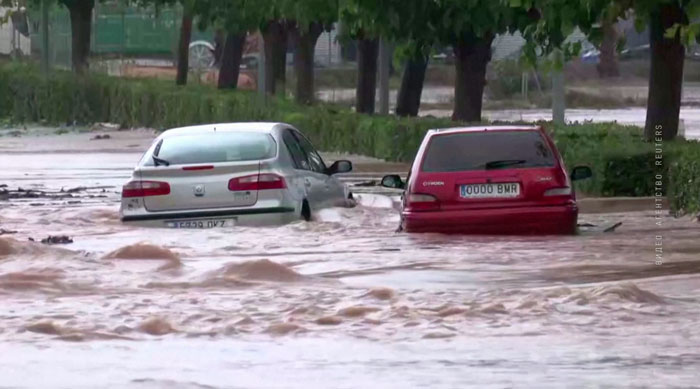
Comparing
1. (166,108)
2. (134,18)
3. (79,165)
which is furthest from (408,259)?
(134,18)

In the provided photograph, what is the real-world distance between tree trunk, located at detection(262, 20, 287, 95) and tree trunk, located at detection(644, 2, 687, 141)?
1985 centimetres

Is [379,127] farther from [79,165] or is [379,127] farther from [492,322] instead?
[492,322]

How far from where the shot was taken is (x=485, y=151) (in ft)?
55.6

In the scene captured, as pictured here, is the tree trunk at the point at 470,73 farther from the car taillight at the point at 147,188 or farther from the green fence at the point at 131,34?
the green fence at the point at 131,34

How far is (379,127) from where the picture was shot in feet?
108

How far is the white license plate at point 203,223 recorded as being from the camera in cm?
1777

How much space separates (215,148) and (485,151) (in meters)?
2.80

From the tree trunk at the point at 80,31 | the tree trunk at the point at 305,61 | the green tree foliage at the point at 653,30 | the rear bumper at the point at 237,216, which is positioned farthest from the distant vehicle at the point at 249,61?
the rear bumper at the point at 237,216

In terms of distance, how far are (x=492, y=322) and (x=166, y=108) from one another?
36547mm

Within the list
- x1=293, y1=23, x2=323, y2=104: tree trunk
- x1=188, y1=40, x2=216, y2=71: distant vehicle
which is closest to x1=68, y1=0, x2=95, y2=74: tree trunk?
x1=293, y1=23, x2=323, y2=104: tree trunk

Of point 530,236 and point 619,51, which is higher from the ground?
point 619,51

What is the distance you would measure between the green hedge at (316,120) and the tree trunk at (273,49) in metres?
1.07

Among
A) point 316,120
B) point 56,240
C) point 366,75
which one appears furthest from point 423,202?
point 366,75

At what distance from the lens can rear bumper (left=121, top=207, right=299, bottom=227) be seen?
58.2 feet
